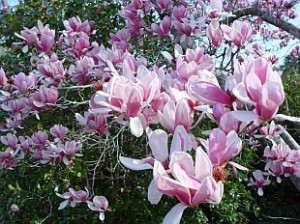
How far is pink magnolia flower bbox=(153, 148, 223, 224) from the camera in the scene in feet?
2.17

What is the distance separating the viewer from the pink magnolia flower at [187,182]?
0.66 m

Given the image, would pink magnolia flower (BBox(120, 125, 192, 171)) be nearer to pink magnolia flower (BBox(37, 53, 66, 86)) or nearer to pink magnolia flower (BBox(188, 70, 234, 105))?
pink magnolia flower (BBox(188, 70, 234, 105))

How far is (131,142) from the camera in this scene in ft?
9.07

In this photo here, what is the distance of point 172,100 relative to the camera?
3.06 ft

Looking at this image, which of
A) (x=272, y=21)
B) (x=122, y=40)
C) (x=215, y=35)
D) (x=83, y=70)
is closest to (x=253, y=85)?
(x=215, y=35)

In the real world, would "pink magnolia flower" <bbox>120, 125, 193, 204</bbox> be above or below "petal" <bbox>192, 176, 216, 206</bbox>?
below

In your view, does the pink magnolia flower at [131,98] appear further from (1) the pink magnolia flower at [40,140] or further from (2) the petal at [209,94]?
(1) the pink magnolia flower at [40,140]

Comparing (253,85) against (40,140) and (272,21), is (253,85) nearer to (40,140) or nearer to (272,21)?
(40,140)

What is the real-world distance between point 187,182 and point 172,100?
11.5 inches

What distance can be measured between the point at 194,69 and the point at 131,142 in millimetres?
1654

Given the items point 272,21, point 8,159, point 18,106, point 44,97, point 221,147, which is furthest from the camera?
point 272,21

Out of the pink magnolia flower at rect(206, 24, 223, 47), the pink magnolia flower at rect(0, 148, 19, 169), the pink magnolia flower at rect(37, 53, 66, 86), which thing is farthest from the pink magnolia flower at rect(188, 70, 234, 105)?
the pink magnolia flower at rect(0, 148, 19, 169)

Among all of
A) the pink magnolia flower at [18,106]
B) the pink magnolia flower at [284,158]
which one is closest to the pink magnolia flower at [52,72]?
the pink magnolia flower at [18,106]

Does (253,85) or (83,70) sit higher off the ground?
(253,85)
